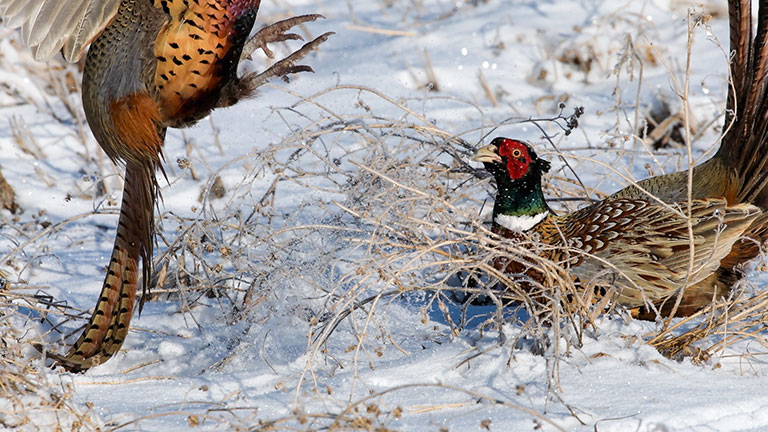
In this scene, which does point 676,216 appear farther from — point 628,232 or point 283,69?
point 283,69

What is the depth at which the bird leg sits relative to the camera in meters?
3.02

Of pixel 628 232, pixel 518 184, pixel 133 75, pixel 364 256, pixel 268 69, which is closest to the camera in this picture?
pixel 364 256

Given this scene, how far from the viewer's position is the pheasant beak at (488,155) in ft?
9.46

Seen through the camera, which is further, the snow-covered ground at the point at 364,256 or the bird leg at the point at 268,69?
the bird leg at the point at 268,69

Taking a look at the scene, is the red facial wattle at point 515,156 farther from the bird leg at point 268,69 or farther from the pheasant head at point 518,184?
the bird leg at point 268,69

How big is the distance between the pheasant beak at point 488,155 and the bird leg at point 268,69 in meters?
0.68

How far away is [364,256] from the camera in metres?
2.52

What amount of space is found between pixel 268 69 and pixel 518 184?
101 cm

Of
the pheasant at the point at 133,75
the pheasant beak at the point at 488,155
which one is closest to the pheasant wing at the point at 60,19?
the pheasant at the point at 133,75

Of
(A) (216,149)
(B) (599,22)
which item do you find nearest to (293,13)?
(A) (216,149)

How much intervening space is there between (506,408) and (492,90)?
311cm

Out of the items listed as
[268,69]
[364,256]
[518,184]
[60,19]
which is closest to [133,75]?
[60,19]

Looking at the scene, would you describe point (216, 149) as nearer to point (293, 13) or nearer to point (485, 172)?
point (293, 13)

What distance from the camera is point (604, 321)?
2557 millimetres
